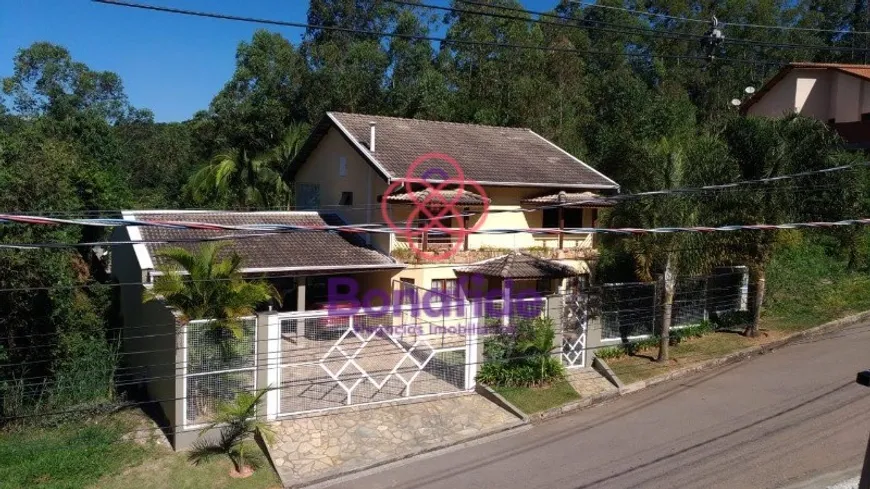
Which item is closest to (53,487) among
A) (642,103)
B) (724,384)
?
(724,384)

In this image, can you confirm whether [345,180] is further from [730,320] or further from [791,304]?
[791,304]

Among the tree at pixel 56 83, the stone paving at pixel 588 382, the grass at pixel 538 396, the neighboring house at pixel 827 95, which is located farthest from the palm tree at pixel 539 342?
the tree at pixel 56 83

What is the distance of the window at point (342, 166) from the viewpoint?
18703 mm

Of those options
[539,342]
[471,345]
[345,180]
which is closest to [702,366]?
[539,342]

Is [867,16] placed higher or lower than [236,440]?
higher

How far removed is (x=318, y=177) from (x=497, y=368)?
407 inches

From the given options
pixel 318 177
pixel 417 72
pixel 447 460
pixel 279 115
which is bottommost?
pixel 447 460

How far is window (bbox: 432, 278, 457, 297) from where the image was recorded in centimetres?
1697

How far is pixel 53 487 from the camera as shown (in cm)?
867

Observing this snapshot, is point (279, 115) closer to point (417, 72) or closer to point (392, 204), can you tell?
point (417, 72)

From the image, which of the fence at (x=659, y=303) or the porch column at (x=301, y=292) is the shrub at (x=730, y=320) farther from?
the porch column at (x=301, y=292)

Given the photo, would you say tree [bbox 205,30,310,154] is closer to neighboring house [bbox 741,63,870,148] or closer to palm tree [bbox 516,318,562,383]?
palm tree [bbox 516,318,562,383]

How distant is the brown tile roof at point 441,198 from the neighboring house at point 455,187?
25mm

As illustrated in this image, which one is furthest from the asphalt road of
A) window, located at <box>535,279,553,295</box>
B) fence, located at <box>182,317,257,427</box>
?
window, located at <box>535,279,553,295</box>
